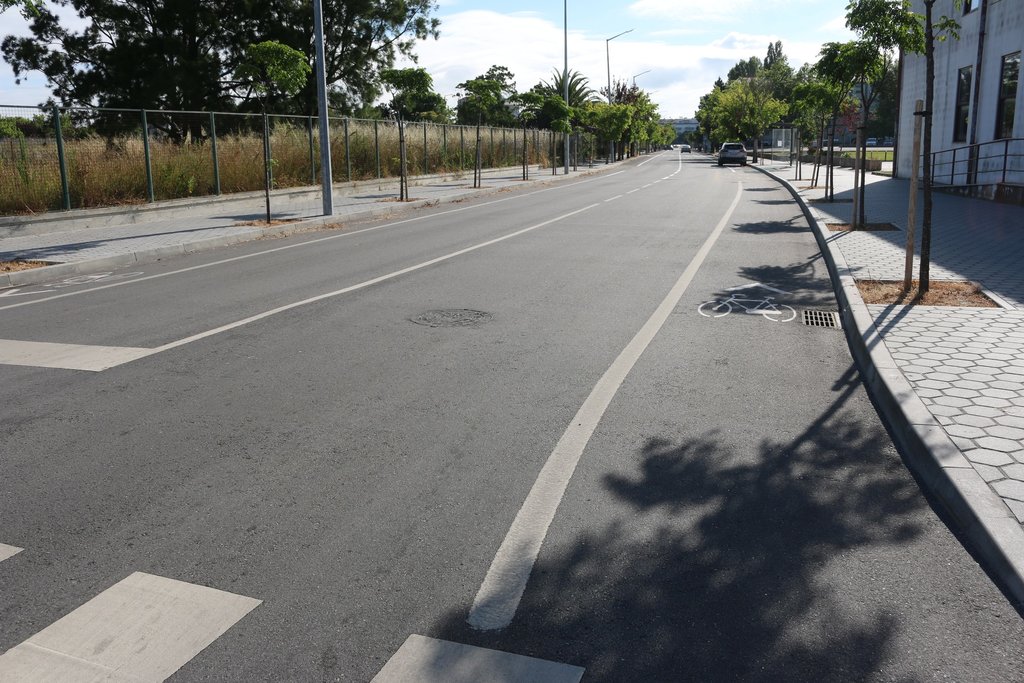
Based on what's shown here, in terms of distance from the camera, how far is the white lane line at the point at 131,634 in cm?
279

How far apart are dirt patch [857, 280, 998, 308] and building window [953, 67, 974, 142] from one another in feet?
61.3

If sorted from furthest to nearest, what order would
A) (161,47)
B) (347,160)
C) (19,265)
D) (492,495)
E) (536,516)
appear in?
(161,47), (347,160), (19,265), (492,495), (536,516)

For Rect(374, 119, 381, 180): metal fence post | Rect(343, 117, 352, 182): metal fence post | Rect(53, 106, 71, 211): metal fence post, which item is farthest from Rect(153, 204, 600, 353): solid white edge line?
Rect(374, 119, 381, 180): metal fence post

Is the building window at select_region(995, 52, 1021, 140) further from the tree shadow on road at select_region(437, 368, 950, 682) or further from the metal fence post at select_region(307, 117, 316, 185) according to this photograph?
the tree shadow on road at select_region(437, 368, 950, 682)

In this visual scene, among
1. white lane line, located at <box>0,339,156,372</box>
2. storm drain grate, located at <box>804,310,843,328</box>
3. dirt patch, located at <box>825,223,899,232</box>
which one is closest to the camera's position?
white lane line, located at <box>0,339,156,372</box>

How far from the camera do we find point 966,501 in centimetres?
385

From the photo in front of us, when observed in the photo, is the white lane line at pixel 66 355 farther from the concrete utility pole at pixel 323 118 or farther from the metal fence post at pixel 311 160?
the metal fence post at pixel 311 160

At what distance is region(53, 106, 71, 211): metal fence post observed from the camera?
54.4ft

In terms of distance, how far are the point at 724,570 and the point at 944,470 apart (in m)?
1.51

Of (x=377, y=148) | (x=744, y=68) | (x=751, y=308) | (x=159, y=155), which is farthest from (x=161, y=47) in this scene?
(x=744, y=68)

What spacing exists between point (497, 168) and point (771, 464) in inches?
1654

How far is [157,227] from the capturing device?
17125 millimetres

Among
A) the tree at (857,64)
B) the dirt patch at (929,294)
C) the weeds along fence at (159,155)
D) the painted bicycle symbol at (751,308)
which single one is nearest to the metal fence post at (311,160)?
the weeds along fence at (159,155)

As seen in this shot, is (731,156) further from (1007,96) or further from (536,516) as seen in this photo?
(536,516)
